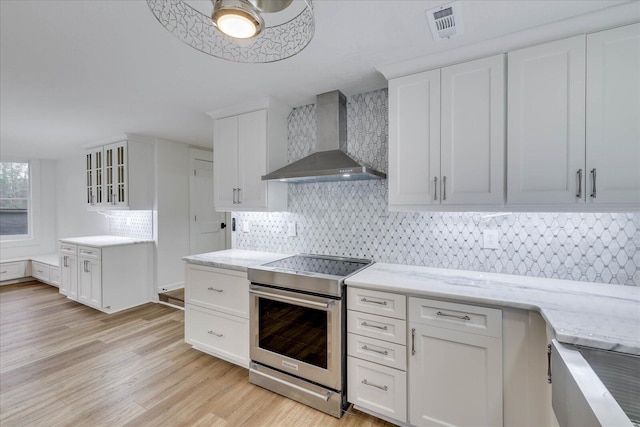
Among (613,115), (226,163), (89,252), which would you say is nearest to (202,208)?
(89,252)

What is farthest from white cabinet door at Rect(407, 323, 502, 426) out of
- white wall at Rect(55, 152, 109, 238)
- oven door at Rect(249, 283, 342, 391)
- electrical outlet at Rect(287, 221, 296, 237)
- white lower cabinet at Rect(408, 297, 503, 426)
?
white wall at Rect(55, 152, 109, 238)

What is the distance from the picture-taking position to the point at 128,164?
3.95 m

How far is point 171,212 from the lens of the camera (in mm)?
4375

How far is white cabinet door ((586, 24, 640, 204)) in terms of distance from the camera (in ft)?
4.75

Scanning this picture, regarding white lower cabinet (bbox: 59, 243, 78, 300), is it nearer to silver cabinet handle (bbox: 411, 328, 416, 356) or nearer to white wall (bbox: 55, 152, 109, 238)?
white wall (bbox: 55, 152, 109, 238)

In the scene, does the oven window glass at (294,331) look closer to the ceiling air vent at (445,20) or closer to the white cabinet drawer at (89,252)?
the ceiling air vent at (445,20)

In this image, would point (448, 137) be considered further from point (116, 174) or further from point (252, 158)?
point (116, 174)

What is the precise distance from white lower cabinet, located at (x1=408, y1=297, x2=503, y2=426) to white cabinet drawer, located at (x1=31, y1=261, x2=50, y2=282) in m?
6.30

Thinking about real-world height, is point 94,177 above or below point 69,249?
above

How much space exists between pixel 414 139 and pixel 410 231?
2.40 ft

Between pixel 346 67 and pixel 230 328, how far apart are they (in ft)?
7.53

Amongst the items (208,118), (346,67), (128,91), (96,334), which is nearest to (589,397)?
(346,67)

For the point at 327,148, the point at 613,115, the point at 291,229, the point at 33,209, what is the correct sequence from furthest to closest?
the point at 33,209 → the point at 291,229 → the point at 327,148 → the point at 613,115

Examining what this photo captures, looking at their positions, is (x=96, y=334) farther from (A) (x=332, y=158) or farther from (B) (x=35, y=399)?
(A) (x=332, y=158)
